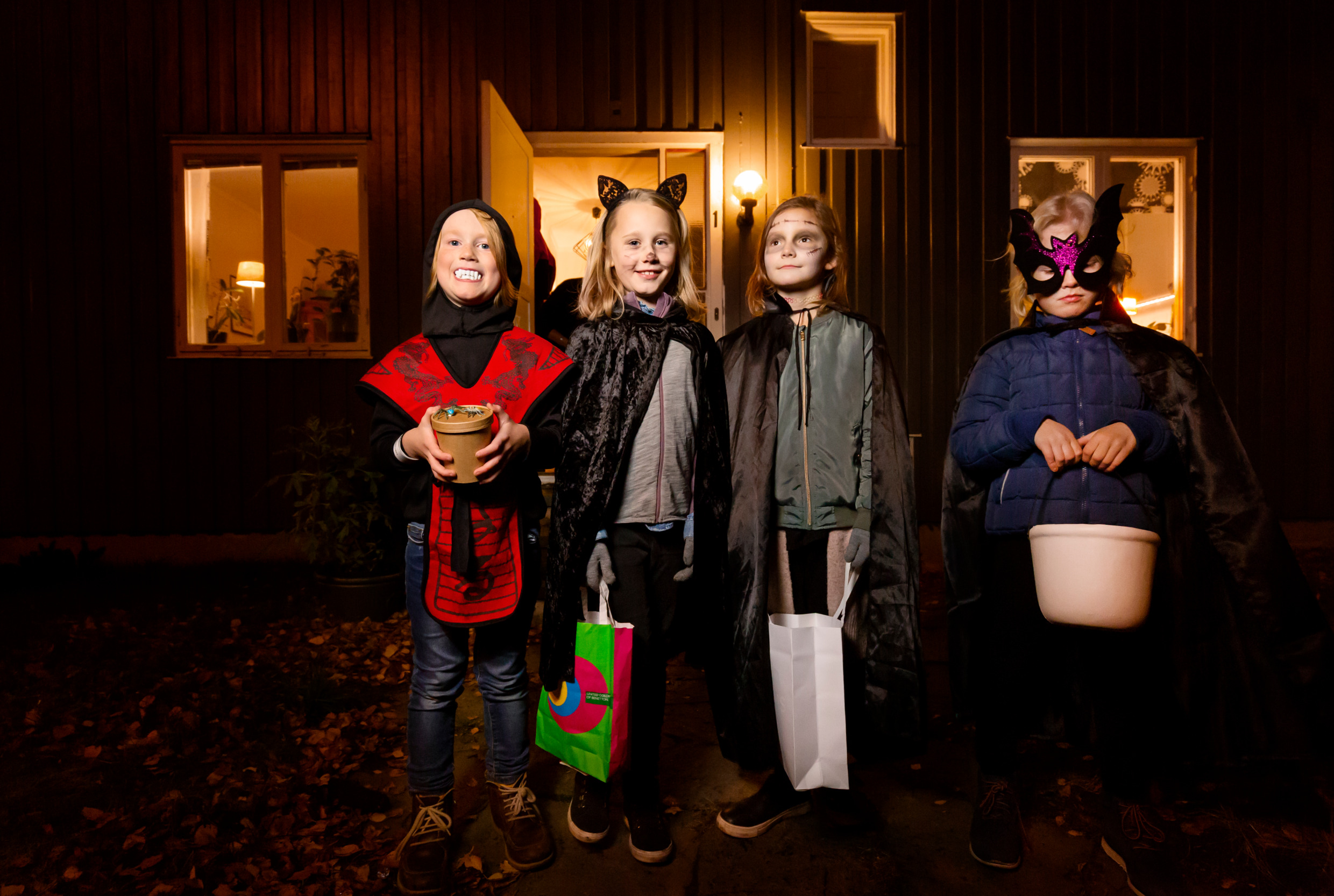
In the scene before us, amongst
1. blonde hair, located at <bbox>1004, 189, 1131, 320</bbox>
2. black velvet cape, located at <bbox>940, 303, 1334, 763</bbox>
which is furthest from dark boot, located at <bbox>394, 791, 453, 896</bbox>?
blonde hair, located at <bbox>1004, 189, 1131, 320</bbox>

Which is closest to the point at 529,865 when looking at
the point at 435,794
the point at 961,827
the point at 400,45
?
the point at 435,794

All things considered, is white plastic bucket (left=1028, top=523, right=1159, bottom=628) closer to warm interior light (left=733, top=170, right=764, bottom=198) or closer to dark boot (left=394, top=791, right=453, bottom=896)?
dark boot (left=394, top=791, right=453, bottom=896)

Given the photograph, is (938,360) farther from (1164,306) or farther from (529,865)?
(529,865)

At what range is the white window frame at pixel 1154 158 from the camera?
5.54 meters

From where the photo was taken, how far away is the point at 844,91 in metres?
5.62

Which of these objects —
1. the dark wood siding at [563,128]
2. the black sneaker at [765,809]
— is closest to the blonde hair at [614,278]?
the black sneaker at [765,809]

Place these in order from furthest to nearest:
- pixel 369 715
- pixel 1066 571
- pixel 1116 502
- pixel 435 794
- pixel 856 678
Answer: pixel 369 715 → pixel 856 678 → pixel 435 794 → pixel 1116 502 → pixel 1066 571

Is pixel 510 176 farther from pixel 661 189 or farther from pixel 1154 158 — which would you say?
pixel 1154 158

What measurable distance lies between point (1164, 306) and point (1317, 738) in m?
5.09

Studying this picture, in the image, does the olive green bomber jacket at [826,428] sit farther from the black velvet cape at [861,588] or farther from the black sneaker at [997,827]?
the black sneaker at [997,827]

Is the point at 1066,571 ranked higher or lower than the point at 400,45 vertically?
lower

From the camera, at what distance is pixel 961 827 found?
2.10m

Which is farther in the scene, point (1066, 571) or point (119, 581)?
point (119, 581)

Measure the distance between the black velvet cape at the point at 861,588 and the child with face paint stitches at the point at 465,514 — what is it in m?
0.58
